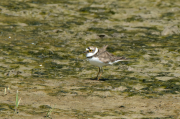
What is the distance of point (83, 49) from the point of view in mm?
10062

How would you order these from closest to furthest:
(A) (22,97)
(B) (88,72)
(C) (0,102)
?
(C) (0,102), (A) (22,97), (B) (88,72)

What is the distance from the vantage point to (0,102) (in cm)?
598

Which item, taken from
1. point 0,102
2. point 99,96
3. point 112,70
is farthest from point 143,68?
point 0,102

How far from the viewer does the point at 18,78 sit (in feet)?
25.2

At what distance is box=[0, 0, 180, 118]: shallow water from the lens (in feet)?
22.7

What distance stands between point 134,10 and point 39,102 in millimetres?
8480

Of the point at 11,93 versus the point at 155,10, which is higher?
the point at 155,10

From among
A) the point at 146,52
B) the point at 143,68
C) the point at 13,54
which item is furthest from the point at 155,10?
the point at 13,54

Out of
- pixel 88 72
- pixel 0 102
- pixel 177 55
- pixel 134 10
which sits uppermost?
pixel 134 10

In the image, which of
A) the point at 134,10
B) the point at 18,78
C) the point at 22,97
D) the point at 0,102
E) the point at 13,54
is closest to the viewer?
the point at 0,102

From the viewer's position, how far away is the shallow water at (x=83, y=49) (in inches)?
272

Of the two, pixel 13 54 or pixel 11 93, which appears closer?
pixel 11 93

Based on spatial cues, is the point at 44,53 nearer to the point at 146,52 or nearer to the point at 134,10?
the point at 146,52

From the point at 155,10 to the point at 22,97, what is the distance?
8767mm
